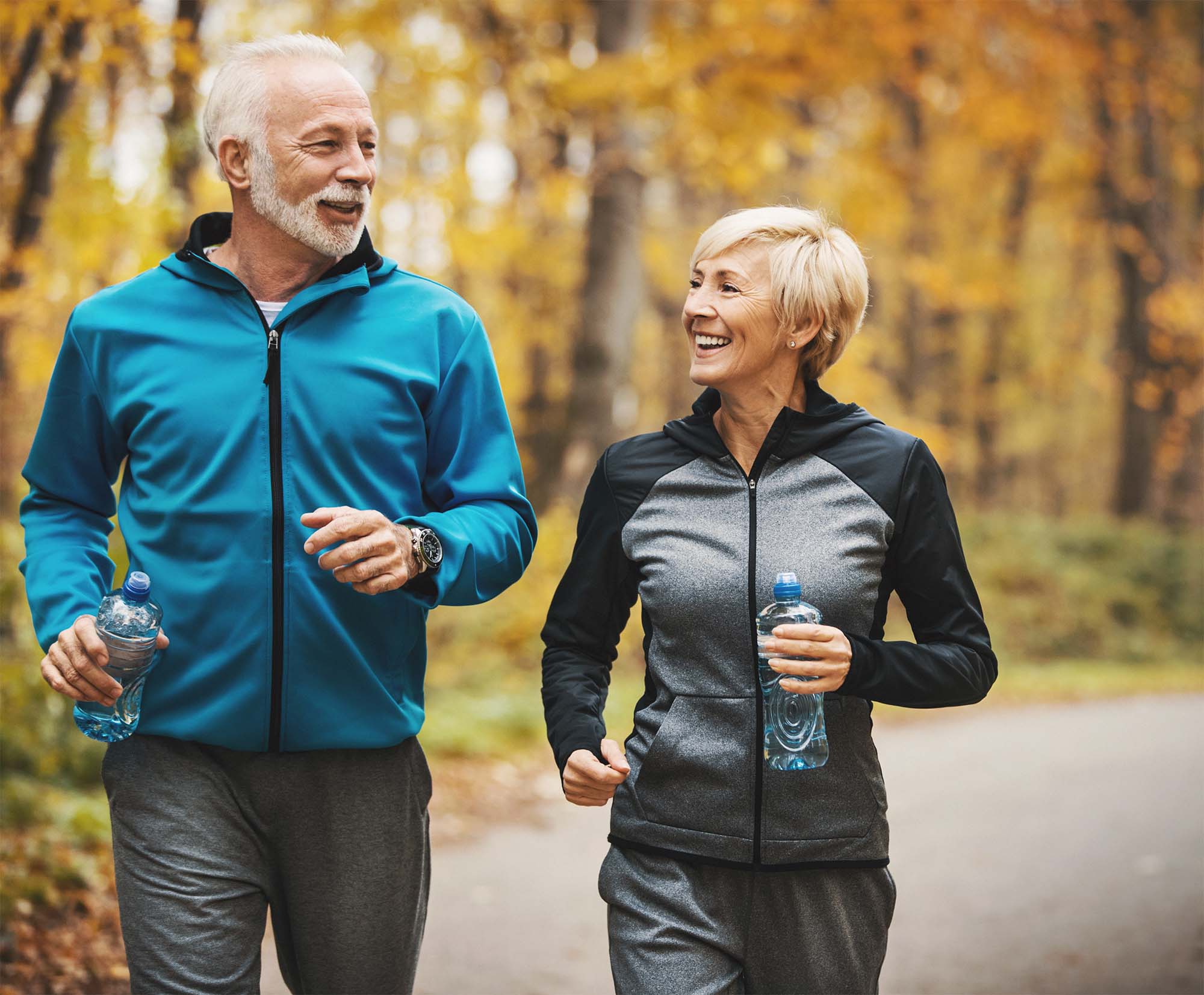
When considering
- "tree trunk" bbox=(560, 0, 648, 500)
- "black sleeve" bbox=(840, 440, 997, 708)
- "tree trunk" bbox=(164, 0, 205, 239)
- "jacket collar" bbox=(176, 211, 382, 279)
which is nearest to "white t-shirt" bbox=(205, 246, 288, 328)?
"jacket collar" bbox=(176, 211, 382, 279)

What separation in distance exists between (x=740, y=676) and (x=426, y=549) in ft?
2.27

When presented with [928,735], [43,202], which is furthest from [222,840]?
[928,735]

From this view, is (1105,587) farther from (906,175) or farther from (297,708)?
(297,708)

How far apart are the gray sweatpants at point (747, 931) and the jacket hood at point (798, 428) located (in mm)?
878

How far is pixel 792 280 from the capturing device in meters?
2.95

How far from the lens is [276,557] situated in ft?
9.30

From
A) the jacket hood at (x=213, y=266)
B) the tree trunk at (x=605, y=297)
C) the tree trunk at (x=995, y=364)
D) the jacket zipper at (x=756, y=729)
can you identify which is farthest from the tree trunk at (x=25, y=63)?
the tree trunk at (x=995, y=364)

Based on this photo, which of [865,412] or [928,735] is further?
[928,735]

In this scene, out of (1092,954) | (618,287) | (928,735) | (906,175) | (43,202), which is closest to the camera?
(1092,954)

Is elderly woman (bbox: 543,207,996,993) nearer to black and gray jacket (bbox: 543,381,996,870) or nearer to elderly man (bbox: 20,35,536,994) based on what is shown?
black and gray jacket (bbox: 543,381,996,870)

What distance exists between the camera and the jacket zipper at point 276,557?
2830 millimetres

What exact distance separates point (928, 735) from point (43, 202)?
26.5 feet

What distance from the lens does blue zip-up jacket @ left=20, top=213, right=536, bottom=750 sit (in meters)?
2.84

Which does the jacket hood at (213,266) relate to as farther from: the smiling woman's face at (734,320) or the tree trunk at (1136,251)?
the tree trunk at (1136,251)
